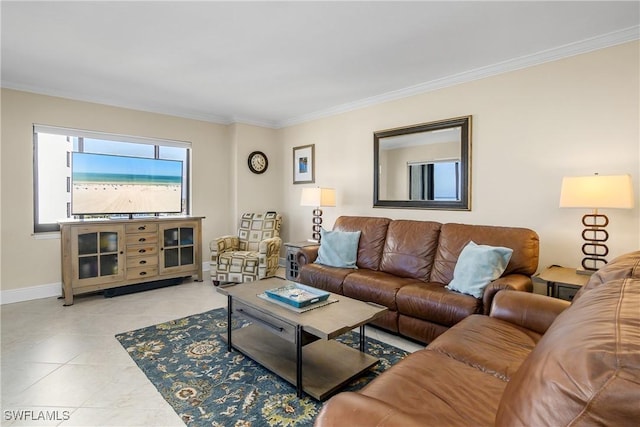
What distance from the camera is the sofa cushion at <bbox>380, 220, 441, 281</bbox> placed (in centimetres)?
304

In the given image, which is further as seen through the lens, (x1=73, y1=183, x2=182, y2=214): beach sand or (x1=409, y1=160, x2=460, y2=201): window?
(x1=73, y1=183, x2=182, y2=214): beach sand

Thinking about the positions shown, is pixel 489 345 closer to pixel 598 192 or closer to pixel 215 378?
pixel 598 192

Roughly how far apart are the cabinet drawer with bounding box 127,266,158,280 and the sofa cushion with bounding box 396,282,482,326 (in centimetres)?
310

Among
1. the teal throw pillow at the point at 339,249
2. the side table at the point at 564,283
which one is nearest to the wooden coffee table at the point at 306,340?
the teal throw pillow at the point at 339,249

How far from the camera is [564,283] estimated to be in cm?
221

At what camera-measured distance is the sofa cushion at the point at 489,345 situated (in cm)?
145

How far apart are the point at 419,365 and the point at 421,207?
2.44 metres

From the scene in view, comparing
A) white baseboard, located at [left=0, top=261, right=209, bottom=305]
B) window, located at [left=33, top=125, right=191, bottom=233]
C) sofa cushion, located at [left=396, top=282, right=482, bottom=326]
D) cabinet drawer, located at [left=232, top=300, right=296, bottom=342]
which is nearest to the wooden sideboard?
white baseboard, located at [left=0, top=261, right=209, bottom=305]

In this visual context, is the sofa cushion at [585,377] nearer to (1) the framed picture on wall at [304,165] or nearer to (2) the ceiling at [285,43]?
(2) the ceiling at [285,43]

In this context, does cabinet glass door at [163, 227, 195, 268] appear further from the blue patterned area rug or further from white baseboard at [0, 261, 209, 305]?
the blue patterned area rug

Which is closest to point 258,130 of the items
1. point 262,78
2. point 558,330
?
point 262,78

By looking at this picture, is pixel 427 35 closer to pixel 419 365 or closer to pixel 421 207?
pixel 421 207

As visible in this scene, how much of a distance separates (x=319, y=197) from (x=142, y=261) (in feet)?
7.67

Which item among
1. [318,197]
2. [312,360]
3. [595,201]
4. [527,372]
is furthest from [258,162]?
[527,372]
